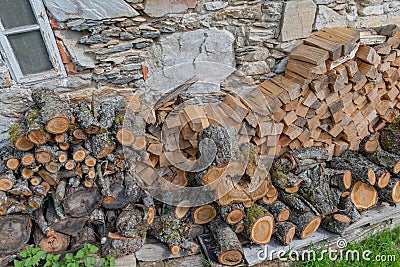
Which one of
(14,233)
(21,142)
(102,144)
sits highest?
(21,142)

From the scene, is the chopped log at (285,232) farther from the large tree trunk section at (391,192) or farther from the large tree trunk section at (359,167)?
the large tree trunk section at (391,192)

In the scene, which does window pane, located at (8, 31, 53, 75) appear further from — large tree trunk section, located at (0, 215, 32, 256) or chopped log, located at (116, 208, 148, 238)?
chopped log, located at (116, 208, 148, 238)

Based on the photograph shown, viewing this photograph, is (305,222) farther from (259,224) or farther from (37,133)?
(37,133)

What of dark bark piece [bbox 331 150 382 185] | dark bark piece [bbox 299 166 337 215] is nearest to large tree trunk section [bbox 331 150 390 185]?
dark bark piece [bbox 331 150 382 185]

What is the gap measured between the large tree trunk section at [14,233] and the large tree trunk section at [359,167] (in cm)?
270

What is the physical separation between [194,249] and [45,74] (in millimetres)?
1840

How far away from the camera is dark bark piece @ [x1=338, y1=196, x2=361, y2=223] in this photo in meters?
3.19

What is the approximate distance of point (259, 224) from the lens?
2.96m

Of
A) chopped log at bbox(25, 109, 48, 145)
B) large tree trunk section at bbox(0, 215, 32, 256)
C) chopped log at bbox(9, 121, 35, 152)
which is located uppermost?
chopped log at bbox(25, 109, 48, 145)

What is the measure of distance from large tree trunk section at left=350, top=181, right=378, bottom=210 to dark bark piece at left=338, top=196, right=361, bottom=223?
5cm

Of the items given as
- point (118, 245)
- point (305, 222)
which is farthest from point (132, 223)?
point (305, 222)

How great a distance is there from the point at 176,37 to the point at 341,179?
1.86 m

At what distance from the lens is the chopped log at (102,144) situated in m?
2.64

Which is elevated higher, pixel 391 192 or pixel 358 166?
pixel 358 166
